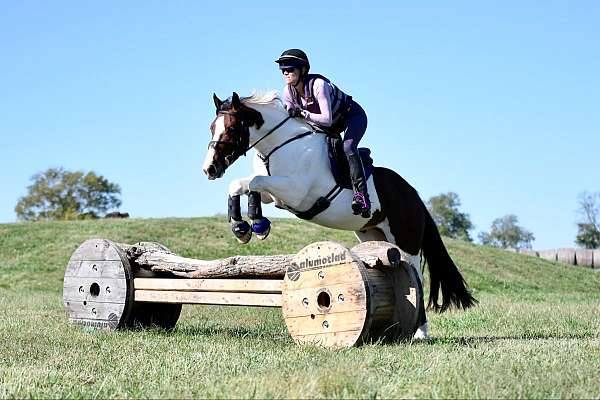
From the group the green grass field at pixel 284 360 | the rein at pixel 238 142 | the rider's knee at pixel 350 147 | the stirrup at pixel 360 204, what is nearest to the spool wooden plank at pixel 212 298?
the green grass field at pixel 284 360

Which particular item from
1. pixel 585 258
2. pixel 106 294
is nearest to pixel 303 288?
pixel 106 294

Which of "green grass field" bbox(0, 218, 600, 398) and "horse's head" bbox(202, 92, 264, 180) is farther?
"horse's head" bbox(202, 92, 264, 180)

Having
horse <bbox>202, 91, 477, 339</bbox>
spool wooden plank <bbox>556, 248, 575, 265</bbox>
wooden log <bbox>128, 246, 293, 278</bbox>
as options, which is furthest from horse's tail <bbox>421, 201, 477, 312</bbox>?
spool wooden plank <bbox>556, 248, 575, 265</bbox>

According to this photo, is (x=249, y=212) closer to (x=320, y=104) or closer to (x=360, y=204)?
(x=360, y=204)

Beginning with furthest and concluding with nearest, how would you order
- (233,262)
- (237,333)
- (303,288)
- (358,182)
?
(237,333), (233,262), (358,182), (303,288)

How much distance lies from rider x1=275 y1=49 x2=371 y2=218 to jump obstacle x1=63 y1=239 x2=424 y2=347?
61 cm

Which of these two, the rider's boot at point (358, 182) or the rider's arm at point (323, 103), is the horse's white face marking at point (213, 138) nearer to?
the rider's arm at point (323, 103)

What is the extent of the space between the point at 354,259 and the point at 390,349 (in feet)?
2.62

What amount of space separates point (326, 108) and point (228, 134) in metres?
0.96

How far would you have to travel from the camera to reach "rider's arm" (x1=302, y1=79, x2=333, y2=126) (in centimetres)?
694

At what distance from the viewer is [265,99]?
705cm

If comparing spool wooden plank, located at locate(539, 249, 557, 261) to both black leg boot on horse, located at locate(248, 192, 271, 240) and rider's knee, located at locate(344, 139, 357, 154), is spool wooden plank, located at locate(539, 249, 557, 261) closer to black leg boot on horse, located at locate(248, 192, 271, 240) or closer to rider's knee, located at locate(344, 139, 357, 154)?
rider's knee, located at locate(344, 139, 357, 154)

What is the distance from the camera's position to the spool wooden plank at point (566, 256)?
142 ft

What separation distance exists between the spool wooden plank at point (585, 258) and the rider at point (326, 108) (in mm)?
37773
